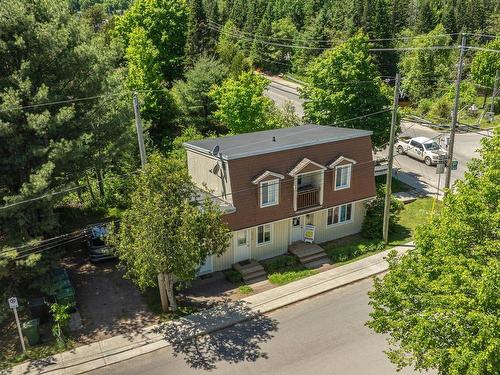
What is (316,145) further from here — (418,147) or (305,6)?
(305,6)

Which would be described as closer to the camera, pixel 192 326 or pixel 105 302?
pixel 192 326

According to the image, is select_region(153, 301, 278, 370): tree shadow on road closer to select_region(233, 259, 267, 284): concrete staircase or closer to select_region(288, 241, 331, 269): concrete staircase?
select_region(233, 259, 267, 284): concrete staircase

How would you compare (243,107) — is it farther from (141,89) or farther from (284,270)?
(284,270)

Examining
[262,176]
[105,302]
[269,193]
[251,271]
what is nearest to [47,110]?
[105,302]

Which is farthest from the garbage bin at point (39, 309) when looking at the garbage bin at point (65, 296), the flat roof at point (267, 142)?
the flat roof at point (267, 142)

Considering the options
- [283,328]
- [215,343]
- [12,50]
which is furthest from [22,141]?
[283,328]

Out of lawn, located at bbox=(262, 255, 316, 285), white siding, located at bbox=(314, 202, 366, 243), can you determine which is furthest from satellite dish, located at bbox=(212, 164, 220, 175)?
white siding, located at bbox=(314, 202, 366, 243)
